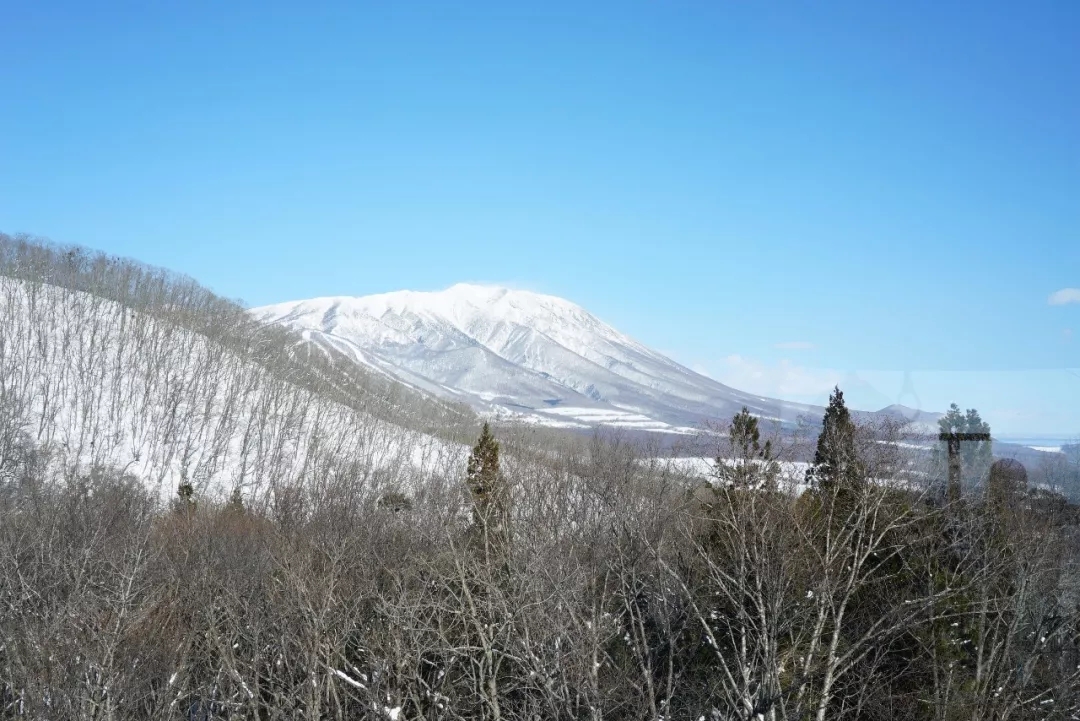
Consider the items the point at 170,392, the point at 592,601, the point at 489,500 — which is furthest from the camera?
the point at 170,392

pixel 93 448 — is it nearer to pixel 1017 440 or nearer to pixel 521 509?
pixel 521 509

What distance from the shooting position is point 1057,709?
1415 centimetres

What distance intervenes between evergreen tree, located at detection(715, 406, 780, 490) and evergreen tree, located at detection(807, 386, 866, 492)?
1182mm

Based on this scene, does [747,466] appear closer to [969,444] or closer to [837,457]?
[837,457]

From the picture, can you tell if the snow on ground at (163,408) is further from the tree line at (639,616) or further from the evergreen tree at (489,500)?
the tree line at (639,616)

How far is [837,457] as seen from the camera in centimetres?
1816

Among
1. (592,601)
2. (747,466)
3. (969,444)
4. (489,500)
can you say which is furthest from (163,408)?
(969,444)

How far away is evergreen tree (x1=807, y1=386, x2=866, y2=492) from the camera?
1670 cm

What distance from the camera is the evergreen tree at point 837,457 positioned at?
54.8 ft

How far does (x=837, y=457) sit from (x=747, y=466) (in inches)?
94.0

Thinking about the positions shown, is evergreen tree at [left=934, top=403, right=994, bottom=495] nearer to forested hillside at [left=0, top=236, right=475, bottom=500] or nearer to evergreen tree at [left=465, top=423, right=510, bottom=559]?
evergreen tree at [left=465, top=423, right=510, bottom=559]

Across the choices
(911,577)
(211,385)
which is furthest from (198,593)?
(211,385)

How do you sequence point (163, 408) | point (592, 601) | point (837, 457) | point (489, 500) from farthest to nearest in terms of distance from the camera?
point (163, 408), point (489, 500), point (592, 601), point (837, 457)

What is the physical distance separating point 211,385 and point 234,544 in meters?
46.0
